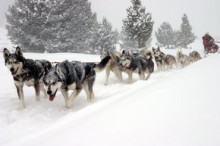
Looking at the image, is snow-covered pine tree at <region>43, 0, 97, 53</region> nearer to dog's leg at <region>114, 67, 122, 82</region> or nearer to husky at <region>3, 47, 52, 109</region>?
dog's leg at <region>114, 67, 122, 82</region>

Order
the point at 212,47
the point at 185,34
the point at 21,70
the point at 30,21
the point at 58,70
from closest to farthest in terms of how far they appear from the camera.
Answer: the point at 58,70
the point at 21,70
the point at 212,47
the point at 30,21
the point at 185,34

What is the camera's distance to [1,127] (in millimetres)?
4559

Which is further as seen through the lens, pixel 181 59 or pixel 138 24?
pixel 138 24

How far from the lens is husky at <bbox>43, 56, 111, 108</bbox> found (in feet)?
16.8

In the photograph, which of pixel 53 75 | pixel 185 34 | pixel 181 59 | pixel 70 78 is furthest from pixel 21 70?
pixel 185 34

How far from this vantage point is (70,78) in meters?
5.56

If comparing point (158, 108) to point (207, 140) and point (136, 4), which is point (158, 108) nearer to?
point (207, 140)

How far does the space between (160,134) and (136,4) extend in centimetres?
3014

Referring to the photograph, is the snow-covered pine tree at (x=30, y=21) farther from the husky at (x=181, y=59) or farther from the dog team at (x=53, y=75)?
the dog team at (x=53, y=75)

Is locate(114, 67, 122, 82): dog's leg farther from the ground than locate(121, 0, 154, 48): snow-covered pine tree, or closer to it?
closer to it

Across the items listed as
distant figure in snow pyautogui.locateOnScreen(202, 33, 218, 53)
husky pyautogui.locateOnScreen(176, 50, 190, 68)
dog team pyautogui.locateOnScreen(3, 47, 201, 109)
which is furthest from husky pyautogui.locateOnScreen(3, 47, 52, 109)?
distant figure in snow pyautogui.locateOnScreen(202, 33, 218, 53)

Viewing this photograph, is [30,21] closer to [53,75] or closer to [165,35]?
[53,75]

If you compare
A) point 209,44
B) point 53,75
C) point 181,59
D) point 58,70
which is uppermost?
point 209,44

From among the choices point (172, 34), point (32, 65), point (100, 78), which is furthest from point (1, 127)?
point (172, 34)
